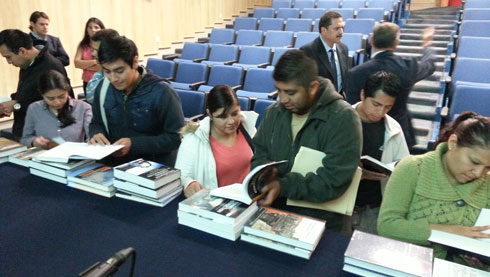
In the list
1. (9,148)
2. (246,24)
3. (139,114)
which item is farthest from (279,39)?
(9,148)

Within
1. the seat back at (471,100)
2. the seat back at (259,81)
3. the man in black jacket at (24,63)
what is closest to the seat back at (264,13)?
the seat back at (259,81)

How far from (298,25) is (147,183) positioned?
6020mm

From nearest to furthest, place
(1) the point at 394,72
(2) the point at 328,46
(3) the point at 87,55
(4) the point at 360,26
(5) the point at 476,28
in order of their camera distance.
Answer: (1) the point at 394,72
(2) the point at 328,46
(3) the point at 87,55
(5) the point at 476,28
(4) the point at 360,26

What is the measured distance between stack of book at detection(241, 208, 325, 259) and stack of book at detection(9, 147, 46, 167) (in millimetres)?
1159

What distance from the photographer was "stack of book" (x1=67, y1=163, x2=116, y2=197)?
1454 mm

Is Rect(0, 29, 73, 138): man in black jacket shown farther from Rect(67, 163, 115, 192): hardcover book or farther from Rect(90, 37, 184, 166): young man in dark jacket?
Rect(67, 163, 115, 192): hardcover book

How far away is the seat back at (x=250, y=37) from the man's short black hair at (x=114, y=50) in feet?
16.0

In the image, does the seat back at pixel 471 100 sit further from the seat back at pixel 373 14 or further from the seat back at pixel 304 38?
the seat back at pixel 373 14

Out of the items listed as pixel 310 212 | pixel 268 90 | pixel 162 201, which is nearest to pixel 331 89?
pixel 310 212

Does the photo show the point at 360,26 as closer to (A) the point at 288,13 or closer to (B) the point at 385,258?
(A) the point at 288,13

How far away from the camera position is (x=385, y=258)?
1.00 meters

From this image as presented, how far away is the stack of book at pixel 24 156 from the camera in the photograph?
1.73m

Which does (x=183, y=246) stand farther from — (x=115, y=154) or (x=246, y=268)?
(x=115, y=154)

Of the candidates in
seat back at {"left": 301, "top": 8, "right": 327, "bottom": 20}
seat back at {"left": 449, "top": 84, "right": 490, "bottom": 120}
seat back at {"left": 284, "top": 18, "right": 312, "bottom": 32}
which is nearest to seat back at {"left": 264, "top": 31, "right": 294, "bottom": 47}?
seat back at {"left": 284, "top": 18, "right": 312, "bottom": 32}
